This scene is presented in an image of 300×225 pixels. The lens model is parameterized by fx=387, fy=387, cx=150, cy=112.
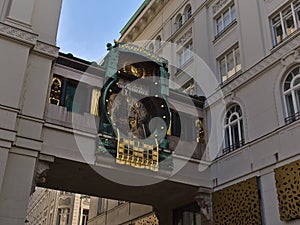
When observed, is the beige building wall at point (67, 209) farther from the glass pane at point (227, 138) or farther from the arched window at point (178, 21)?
the glass pane at point (227, 138)

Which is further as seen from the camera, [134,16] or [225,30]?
[134,16]

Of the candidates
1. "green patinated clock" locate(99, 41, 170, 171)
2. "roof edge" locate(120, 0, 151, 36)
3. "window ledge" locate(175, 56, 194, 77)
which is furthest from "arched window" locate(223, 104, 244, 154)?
"roof edge" locate(120, 0, 151, 36)

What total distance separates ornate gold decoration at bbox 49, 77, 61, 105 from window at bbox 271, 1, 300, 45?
8743 millimetres

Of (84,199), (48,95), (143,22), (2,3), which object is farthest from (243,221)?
A: (84,199)

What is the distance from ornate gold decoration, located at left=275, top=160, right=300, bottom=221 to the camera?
486 inches

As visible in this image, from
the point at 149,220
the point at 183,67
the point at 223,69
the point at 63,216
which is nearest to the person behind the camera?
the point at 223,69

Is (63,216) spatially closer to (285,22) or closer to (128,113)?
(128,113)

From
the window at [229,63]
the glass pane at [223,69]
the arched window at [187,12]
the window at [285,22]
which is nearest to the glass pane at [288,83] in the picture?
the window at [285,22]

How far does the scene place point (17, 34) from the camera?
1378 cm

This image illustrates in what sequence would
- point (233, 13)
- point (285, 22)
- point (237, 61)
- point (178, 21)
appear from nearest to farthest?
point (285, 22) < point (237, 61) < point (233, 13) < point (178, 21)

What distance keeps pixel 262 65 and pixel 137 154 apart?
20.1ft

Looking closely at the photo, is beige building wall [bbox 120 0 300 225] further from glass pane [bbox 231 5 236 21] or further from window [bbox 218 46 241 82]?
glass pane [bbox 231 5 236 21]

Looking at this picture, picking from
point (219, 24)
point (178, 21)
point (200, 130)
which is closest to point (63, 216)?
point (178, 21)

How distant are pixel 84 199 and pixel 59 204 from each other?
2773 millimetres
